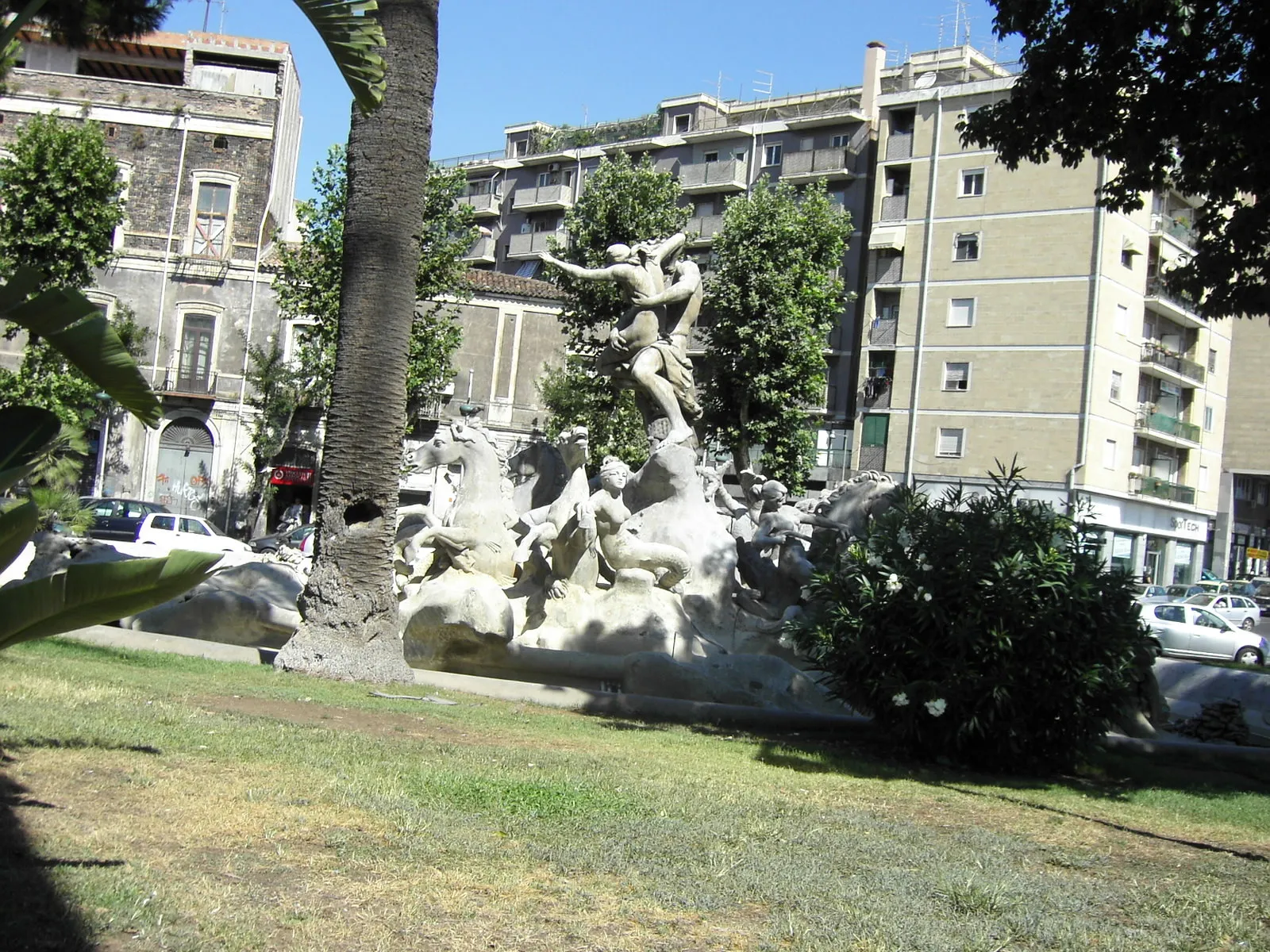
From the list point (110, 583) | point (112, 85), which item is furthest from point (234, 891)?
point (112, 85)

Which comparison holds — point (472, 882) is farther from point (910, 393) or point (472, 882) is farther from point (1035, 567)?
point (910, 393)

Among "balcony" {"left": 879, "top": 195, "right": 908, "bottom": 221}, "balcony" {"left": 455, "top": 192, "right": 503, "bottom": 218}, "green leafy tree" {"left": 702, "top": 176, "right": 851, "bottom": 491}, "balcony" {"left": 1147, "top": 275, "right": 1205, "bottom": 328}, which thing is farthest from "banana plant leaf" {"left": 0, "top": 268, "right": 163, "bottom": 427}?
"balcony" {"left": 455, "top": 192, "right": 503, "bottom": 218}

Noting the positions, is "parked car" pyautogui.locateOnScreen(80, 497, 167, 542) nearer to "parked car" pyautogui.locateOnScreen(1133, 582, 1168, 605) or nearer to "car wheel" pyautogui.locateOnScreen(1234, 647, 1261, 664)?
"parked car" pyautogui.locateOnScreen(1133, 582, 1168, 605)

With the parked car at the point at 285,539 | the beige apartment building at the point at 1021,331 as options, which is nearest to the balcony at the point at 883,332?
the beige apartment building at the point at 1021,331

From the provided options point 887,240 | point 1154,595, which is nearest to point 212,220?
point 887,240

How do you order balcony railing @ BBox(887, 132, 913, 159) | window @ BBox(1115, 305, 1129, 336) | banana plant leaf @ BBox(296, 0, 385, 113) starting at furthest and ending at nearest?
balcony railing @ BBox(887, 132, 913, 159) < window @ BBox(1115, 305, 1129, 336) < banana plant leaf @ BBox(296, 0, 385, 113)

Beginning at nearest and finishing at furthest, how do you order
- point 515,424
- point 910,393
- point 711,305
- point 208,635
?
1. point 208,635
2. point 711,305
3. point 910,393
4. point 515,424

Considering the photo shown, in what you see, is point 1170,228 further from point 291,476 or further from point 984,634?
point 984,634

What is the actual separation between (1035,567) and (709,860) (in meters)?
4.12

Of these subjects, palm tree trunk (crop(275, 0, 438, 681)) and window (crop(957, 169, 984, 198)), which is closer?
palm tree trunk (crop(275, 0, 438, 681))

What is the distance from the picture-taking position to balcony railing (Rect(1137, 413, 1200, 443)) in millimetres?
49594

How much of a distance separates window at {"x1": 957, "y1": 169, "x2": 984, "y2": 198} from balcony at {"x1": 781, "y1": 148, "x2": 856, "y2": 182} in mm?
5700

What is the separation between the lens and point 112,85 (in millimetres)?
44469

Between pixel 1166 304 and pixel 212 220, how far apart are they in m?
34.9
